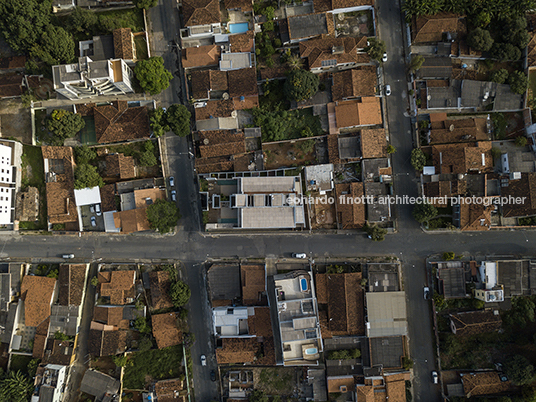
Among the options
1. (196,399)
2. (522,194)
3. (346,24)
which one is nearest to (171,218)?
(196,399)

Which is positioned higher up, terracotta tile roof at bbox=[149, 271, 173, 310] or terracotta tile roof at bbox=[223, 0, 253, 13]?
terracotta tile roof at bbox=[223, 0, 253, 13]

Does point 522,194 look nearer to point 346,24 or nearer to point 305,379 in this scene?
point 346,24

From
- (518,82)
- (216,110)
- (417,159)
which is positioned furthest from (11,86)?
(518,82)

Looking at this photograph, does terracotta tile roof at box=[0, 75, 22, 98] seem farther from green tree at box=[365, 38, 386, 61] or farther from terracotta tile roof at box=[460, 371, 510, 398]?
terracotta tile roof at box=[460, 371, 510, 398]

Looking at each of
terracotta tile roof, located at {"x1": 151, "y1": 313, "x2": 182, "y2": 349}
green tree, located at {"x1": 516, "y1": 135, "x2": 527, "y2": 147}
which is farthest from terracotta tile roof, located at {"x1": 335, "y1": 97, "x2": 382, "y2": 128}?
terracotta tile roof, located at {"x1": 151, "y1": 313, "x2": 182, "y2": 349}

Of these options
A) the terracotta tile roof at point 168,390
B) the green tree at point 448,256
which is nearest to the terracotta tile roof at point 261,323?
the terracotta tile roof at point 168,390

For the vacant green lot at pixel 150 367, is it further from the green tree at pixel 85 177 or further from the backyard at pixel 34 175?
the green tree at pixel 85 177

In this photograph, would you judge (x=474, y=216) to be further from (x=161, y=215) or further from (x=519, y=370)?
(x=161, y=215)
